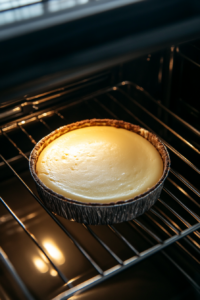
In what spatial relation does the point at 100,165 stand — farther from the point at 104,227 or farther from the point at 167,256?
the point at 167,256

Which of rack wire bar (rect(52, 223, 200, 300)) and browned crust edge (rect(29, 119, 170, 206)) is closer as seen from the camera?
rack wire bar (rect(52, 223, 200, 300))

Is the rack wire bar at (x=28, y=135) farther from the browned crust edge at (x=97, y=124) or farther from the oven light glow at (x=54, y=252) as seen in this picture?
the oven light glow at (x=54, y=252)

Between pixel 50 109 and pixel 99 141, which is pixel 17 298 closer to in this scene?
pixel 99 141

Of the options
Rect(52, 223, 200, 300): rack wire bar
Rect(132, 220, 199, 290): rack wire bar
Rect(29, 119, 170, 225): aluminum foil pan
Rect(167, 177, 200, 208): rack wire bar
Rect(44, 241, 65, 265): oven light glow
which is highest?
Rect(29, 119, 170, 225): aluminum foil pan

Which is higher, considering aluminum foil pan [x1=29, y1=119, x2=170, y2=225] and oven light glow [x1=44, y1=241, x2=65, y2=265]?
aluminum foil pan [x1=29, y1=119, x2=170, y2=225]

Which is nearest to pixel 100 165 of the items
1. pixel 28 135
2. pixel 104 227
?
pixel 104 227

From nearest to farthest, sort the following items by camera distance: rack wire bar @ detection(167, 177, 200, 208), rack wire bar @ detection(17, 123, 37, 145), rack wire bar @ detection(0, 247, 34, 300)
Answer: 1. rack wire bar @ detection(0, 247, 34, 300)
2. rack wire bar @ detection(167, 177, 200, 208)
3. rack wire bar @ detection(17, 123, 37, 145)

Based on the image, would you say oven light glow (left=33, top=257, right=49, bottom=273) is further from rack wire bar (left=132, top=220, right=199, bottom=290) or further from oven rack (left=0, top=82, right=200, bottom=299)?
rack wire bar (left=132, top=220, right=199, bottom=290)

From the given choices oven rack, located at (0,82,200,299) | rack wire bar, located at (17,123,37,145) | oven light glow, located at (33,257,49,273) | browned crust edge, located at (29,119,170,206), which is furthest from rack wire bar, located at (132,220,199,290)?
rack wire bar, located at (17,123,37,145)
